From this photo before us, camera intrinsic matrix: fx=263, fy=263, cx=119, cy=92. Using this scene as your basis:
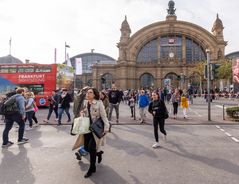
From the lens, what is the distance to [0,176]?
5.30m

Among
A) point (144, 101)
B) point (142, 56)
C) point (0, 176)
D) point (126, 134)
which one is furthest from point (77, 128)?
point (142, 56)

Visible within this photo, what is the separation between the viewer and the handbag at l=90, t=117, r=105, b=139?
5.26 meters

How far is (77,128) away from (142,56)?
50.9 m

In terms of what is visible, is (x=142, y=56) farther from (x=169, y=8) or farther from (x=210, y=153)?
(x=210, y=153)

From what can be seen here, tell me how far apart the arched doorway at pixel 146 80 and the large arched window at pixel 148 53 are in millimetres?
3264

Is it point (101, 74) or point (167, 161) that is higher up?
point (101, 74)

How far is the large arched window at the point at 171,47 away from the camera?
178 feet

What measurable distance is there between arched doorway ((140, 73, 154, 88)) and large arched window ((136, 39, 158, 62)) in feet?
10.7

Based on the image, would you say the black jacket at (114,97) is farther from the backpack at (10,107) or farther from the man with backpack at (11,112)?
the backpack at (10,107)

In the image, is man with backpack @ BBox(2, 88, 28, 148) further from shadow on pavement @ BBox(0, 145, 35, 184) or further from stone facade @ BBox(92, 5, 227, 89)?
stone facade @ BBox(92, 5, 227, 89)

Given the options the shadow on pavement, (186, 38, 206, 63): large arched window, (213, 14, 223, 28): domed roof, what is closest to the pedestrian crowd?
the shadow on pavement

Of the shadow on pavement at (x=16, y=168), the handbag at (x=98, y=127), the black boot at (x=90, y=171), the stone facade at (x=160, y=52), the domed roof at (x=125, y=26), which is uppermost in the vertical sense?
the domed roof at (x=125, y=26)

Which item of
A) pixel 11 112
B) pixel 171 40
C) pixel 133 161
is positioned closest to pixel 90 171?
pixel 133 161

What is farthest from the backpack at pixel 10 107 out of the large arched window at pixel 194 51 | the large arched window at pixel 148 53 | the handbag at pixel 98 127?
the large arched window at pixel 194 51
